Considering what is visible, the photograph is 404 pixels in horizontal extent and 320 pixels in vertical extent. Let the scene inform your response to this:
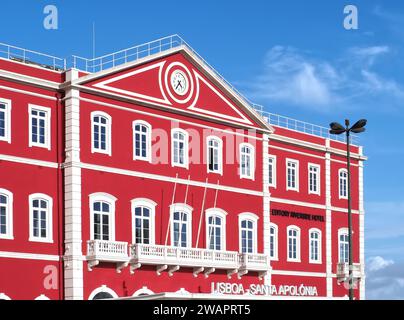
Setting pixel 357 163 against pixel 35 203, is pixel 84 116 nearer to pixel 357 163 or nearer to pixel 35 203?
pixel 35 203

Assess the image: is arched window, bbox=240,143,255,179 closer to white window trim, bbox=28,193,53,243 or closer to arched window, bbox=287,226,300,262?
arched window, bbox=287,226,300,262

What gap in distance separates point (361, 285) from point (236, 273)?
44.4 feet

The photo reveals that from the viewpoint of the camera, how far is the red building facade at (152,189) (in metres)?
36.2

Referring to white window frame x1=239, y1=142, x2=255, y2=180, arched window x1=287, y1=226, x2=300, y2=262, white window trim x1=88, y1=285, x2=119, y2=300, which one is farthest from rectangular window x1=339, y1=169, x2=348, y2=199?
white window trim x1=88, y1=285, x2=119, y2=300

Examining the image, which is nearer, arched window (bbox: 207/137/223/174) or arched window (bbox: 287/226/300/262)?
arched window (bbox: 207/137/223/174)

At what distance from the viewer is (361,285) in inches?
2138

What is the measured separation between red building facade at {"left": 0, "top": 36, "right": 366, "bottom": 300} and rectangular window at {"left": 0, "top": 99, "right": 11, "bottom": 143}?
0.05 meters

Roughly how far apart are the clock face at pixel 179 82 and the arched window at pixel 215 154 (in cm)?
315

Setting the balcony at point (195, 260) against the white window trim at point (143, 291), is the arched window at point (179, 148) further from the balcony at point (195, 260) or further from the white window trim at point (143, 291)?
the white window trim at point (143, 291)

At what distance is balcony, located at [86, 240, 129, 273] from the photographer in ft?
121

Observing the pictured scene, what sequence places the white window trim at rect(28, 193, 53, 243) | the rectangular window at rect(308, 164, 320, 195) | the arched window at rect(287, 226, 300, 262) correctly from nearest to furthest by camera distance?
the white window trim at rect(28, 193, 53, 243)
the arched window at rect(287, 226, 300, 262)
the rectangular window at rect(308, 164, 320, 195)

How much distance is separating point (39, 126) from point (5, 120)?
1.92 m


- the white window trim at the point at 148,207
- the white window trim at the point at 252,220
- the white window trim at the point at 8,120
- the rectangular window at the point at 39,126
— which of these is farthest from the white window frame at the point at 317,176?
the white window trim at the point at 8,120
